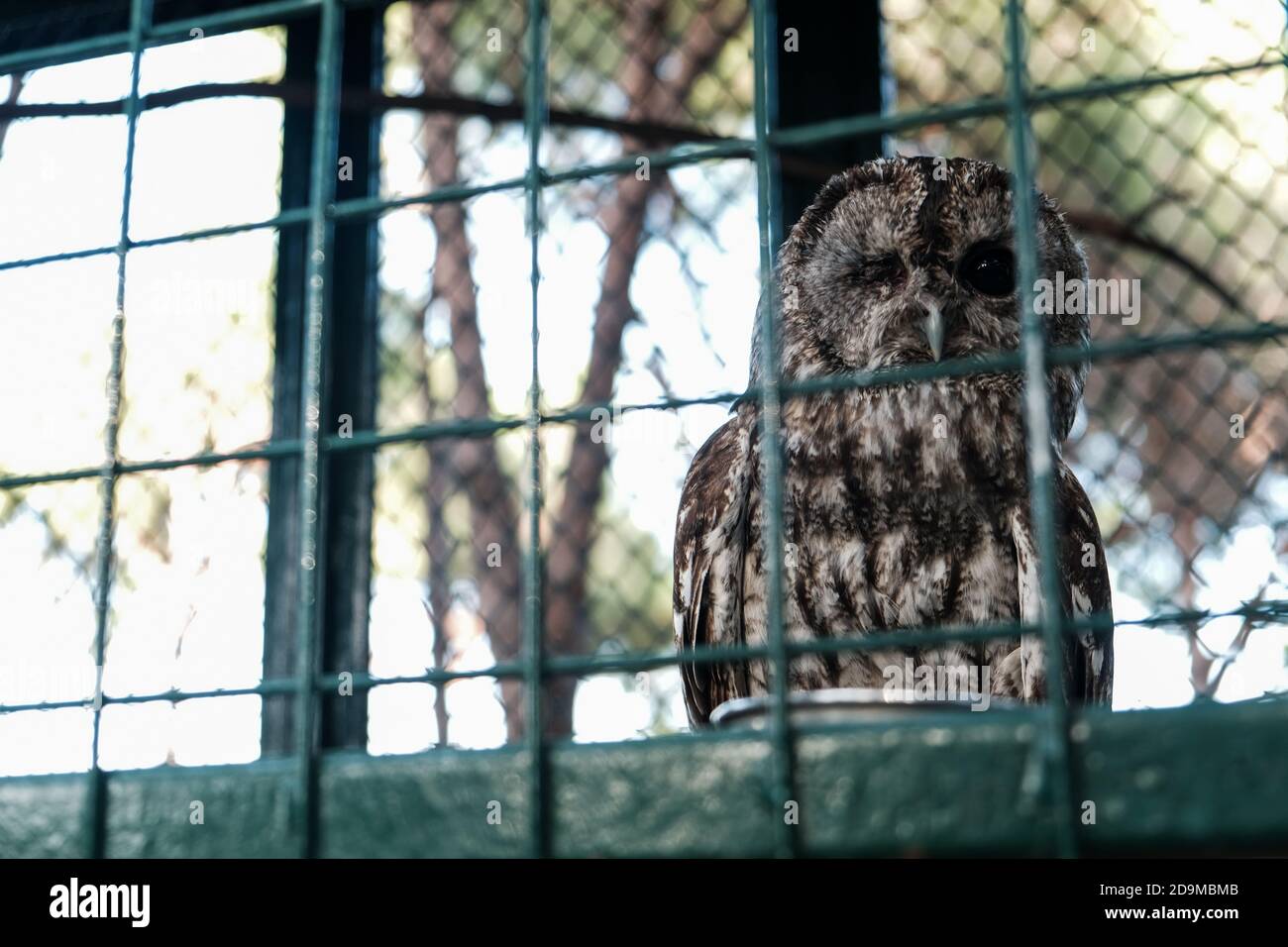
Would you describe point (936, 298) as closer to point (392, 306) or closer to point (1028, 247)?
point (1028, 247)

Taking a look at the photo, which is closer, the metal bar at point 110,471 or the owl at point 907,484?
the metal bar at point 110,471

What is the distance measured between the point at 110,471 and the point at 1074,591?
221 cm

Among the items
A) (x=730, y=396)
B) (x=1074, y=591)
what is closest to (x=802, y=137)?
(x=730, y=396)

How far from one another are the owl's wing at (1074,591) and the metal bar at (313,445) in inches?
68.3

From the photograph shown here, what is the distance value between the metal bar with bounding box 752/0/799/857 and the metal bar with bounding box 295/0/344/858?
61cm

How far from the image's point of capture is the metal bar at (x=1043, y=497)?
53.0 inches

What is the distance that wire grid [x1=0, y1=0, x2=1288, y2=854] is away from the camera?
1380 mm

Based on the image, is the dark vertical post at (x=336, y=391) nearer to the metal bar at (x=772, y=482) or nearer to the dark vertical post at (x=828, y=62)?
the dark vertical post at (x=828, y=62)

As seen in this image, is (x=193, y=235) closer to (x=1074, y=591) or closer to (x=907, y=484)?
(x=907, y=484)

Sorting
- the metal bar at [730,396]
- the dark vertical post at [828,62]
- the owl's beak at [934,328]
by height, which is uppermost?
the dark vertical post at [828,62]

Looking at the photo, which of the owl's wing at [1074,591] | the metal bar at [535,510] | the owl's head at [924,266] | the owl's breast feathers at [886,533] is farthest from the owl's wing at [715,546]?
the metal bar at [535,510]

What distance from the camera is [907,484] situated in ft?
10.5

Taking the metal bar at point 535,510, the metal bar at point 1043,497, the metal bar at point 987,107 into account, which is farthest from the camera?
the metal bar at point 535,510
